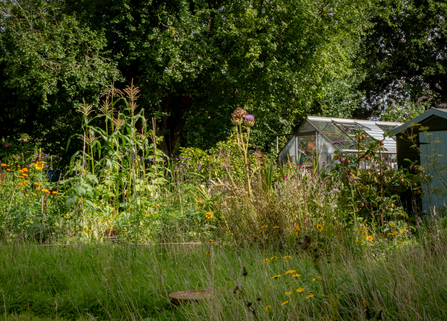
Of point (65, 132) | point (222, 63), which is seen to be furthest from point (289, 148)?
point (65, 132)

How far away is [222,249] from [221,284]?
716 millimetres

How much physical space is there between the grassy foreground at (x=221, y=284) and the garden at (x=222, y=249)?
0.05 feet

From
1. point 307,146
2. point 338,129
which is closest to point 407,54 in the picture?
point 338,129

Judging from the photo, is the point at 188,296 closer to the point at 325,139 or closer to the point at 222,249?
the point at 222,249

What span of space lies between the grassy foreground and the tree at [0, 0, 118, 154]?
23.6 feet

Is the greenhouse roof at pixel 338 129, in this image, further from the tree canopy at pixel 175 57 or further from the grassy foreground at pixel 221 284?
the grassy foreground at pixel 221 284

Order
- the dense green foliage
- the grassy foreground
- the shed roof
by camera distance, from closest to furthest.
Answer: the grassy foreground < the shed roof < the dense green foliage

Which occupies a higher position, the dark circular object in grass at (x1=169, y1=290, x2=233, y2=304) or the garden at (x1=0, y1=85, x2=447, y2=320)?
the garden at (x1=0, y1=85, x2=447, y2=320)

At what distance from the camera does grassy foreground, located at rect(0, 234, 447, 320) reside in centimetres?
217

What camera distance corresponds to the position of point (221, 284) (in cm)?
316

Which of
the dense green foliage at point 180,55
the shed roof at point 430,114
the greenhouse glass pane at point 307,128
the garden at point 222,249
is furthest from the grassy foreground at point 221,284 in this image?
the greenhouse glass pane at point 307,128

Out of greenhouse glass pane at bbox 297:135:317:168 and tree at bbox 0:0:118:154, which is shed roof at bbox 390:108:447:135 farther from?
tree at bbox 0:0:118:154

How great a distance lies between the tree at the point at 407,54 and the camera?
17.9 m

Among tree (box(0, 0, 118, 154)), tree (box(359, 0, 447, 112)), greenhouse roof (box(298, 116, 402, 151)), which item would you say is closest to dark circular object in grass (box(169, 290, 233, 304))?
tree (box(0, 0, 118, 154))
